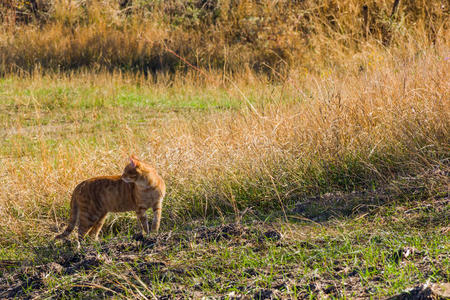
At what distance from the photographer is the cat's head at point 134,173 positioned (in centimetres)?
444

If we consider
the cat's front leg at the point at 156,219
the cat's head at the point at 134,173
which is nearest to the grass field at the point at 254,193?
the cat's front leg at the point at 156,219

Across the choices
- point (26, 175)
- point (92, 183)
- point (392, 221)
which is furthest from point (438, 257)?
point (26, 175)

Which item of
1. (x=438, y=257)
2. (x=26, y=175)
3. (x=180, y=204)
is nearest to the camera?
(x=438, y=257)

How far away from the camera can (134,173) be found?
446cm

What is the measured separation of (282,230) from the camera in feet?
13.0

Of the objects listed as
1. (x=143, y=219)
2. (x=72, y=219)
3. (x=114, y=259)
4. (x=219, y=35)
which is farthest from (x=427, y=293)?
(x=219, y=35)

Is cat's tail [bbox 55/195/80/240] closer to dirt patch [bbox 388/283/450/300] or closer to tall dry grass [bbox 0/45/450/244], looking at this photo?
tall dry grass [bbox 0/45/450/244]

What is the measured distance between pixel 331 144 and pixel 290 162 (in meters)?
0.45

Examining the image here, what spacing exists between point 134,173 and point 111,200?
0.41 m

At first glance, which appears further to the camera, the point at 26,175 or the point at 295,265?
the point at 26,175

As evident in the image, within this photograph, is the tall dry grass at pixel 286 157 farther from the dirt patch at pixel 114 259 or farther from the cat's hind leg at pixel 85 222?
the dirt patch at pixel 114 259

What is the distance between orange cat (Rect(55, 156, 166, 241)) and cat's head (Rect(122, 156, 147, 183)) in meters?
0.07

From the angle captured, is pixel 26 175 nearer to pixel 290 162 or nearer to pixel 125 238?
pixel 125 238

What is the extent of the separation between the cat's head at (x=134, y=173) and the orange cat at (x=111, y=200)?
72mm
